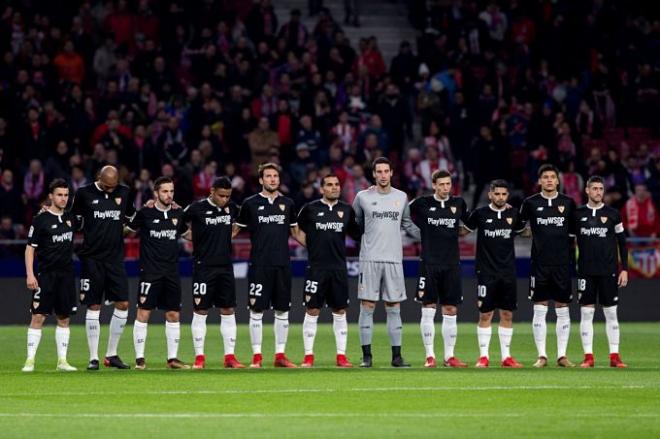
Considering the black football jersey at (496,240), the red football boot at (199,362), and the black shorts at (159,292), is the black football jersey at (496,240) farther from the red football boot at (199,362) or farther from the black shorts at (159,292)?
the black shorts at (159,292)

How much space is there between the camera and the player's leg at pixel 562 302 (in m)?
19.3

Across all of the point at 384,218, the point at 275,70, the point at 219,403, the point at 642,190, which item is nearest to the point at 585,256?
the point at 384,218

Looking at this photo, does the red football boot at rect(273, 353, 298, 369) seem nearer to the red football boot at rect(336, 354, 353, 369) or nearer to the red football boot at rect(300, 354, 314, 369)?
the red football boot at rect(300, 354, 314, 369)

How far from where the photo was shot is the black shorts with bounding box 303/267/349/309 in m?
19.1

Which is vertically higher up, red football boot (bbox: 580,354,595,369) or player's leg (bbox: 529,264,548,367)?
player's leg (bbox: 529,264,548,367)

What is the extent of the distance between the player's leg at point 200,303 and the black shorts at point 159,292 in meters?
0.25

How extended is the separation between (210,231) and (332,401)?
15.4 feet

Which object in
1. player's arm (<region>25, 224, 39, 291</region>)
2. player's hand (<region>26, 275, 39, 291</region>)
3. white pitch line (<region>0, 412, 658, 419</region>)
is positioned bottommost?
white pitch line (<region>0, 412, 658, 419</region>)

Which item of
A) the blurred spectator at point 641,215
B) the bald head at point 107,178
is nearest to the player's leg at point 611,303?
the bald head at point 107,178

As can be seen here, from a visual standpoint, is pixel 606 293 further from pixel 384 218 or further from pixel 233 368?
pixel 233 368

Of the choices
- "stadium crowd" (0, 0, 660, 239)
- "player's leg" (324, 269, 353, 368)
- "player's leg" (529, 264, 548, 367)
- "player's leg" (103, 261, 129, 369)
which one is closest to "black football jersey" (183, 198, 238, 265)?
"player's leg" (103, 261, 129, 369)

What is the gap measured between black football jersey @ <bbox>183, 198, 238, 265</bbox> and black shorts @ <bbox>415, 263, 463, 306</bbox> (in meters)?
2.56

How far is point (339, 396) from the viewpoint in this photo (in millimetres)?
15500

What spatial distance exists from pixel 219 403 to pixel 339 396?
135 centimetres
